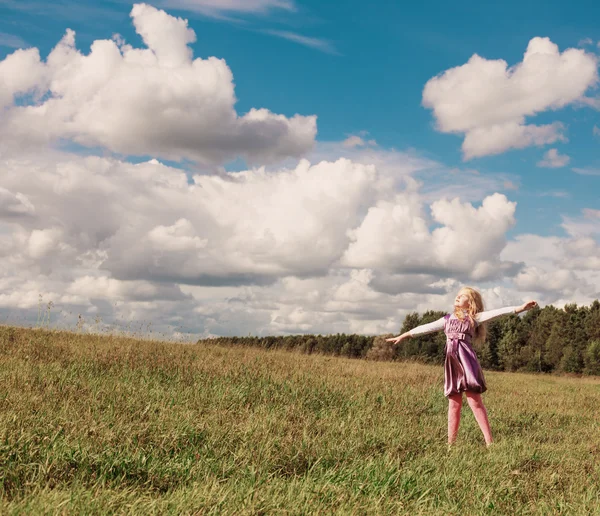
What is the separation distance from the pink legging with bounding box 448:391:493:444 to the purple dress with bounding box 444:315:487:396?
0.30ft

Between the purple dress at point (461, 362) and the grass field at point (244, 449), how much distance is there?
2.32 ft

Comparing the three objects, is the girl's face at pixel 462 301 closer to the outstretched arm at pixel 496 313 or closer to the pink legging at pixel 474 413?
the outstretched arm at pixel 496 313

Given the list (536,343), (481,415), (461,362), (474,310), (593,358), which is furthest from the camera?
(536,343)

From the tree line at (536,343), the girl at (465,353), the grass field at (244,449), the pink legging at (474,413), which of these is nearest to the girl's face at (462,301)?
the girl at (465,353)

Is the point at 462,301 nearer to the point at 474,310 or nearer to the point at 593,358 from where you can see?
the point at 474,310

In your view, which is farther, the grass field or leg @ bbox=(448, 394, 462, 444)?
leg @ bbox=(448, 394, 462, 444)

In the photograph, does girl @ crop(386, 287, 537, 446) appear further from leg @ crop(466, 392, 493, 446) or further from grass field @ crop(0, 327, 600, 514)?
grass field @ crop(0, 327, 600, 514)

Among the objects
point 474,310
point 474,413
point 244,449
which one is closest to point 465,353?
point 474,310

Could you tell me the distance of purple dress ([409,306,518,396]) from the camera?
Answer: 7172mm

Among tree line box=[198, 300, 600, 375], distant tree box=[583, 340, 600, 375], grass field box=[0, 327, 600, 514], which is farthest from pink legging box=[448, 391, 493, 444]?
distant tree box=[583, 340, 600, 375]

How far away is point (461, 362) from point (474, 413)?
0.67 meters

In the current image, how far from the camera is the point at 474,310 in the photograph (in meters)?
7.57

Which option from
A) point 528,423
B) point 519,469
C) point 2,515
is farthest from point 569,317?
point 2,515

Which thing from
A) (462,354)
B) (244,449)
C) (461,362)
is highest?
(462,354)
